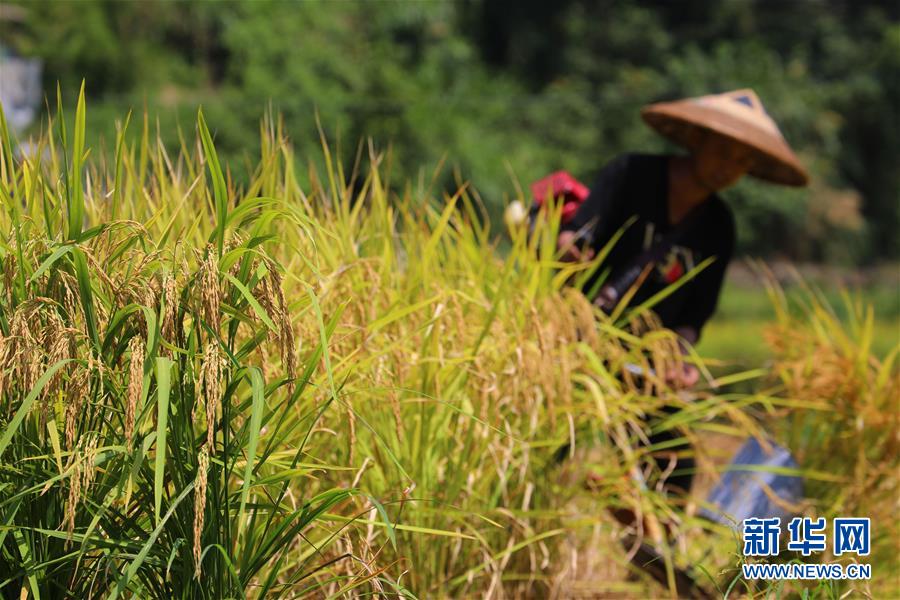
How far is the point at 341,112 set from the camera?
15.4 meters

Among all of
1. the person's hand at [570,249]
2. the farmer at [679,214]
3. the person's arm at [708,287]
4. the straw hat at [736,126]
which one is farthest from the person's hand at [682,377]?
the straw hat at [736,126]

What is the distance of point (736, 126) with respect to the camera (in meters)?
3.61

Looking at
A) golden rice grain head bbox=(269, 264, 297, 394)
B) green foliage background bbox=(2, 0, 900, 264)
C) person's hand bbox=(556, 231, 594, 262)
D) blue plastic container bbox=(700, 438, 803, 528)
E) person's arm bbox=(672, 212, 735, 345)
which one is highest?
golden rice grain head bbox=(269, 264, 297, 394)

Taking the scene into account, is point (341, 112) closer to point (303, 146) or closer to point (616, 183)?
point (303, 146)

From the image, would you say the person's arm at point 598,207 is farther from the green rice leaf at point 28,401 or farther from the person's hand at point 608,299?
the green rice leaf at point 28,401

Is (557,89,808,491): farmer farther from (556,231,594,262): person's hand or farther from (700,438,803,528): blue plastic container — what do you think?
(700,438,803,528): blue plastic container

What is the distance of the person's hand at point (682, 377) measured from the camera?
11.0ft

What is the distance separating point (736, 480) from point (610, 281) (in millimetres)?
679

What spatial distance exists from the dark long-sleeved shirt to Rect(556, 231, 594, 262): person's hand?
2.2 inches

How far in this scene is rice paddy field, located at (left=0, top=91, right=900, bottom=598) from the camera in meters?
1.89

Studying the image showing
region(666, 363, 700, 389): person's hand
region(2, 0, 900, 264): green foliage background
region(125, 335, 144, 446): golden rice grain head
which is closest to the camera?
region(125, 335, 144, 446): golden rice grain head

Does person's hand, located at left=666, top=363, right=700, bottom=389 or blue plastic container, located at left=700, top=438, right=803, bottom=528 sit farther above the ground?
person's hand, located at left=666, top=363, right=700, bottom=389

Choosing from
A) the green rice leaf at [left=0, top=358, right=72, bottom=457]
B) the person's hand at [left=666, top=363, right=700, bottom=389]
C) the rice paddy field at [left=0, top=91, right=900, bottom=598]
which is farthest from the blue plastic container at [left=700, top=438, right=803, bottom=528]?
the green rice leaf at [left=0, top=358, right=72, bottom=457]

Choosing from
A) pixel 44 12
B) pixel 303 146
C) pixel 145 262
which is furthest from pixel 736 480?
pixel 44 12
